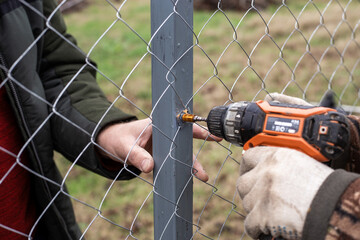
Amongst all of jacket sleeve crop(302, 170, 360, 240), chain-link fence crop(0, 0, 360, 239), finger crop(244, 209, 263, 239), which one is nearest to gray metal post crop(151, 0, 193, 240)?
chain-link fence crop(0, 0, 360, 239)

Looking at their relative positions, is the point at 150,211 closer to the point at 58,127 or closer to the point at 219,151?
the point at 219,151

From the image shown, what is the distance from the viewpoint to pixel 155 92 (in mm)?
1190

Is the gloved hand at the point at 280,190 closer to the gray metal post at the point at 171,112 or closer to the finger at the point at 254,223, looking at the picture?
the finger at the point at 254,223

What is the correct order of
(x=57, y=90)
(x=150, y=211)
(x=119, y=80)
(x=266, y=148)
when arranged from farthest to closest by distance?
(x=119, y=80), (x=150, y=211), (x=57, y=90), (x=266, y=148)

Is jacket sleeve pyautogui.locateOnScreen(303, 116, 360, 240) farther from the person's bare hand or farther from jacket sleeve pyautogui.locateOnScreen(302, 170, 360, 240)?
the person's bare hand

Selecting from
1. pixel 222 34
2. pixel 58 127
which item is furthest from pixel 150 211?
pixel 222 34

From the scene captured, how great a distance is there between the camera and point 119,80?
516 centimetres

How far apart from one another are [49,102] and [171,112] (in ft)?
1.84

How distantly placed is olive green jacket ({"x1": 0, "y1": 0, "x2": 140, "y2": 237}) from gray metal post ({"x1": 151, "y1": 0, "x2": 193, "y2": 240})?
15 centimetres

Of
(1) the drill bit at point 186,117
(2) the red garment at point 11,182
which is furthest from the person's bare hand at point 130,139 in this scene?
(2) the red garment at point 11,182

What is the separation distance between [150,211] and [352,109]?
203 centimetres

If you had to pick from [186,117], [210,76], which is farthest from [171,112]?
[210,76]

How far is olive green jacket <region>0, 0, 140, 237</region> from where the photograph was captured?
1.27 meters

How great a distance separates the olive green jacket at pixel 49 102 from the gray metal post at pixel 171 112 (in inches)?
5.7
